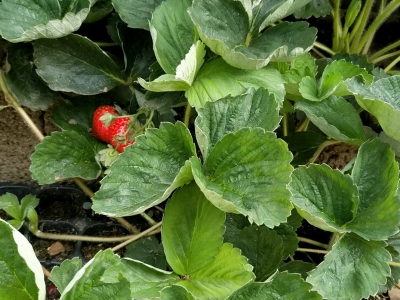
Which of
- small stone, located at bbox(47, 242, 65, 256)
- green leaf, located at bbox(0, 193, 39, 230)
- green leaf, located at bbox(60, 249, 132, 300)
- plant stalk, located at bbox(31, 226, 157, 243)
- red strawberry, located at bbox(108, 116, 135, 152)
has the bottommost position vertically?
small stone, located at bbox(47, 242, 65, 256)

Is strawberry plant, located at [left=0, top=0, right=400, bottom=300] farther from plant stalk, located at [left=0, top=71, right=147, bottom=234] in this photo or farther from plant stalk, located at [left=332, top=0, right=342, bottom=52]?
plant stalk, located at [left=332, top=0, right=342, bottom=52]

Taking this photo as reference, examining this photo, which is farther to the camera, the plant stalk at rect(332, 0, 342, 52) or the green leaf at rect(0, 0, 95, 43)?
the plant stalk at rect(332, 0, 342, 52)

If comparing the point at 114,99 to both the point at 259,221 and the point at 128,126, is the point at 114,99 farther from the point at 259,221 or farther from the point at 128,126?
the point at 259,221

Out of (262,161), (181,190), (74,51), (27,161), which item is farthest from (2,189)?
(262,161)

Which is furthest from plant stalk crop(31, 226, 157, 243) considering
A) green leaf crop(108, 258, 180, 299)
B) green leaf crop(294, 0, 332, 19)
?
green leaf crop(294, 0, 332, 19)

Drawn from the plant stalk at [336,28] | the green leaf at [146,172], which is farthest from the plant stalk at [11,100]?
the plant stalk at [336,28]
